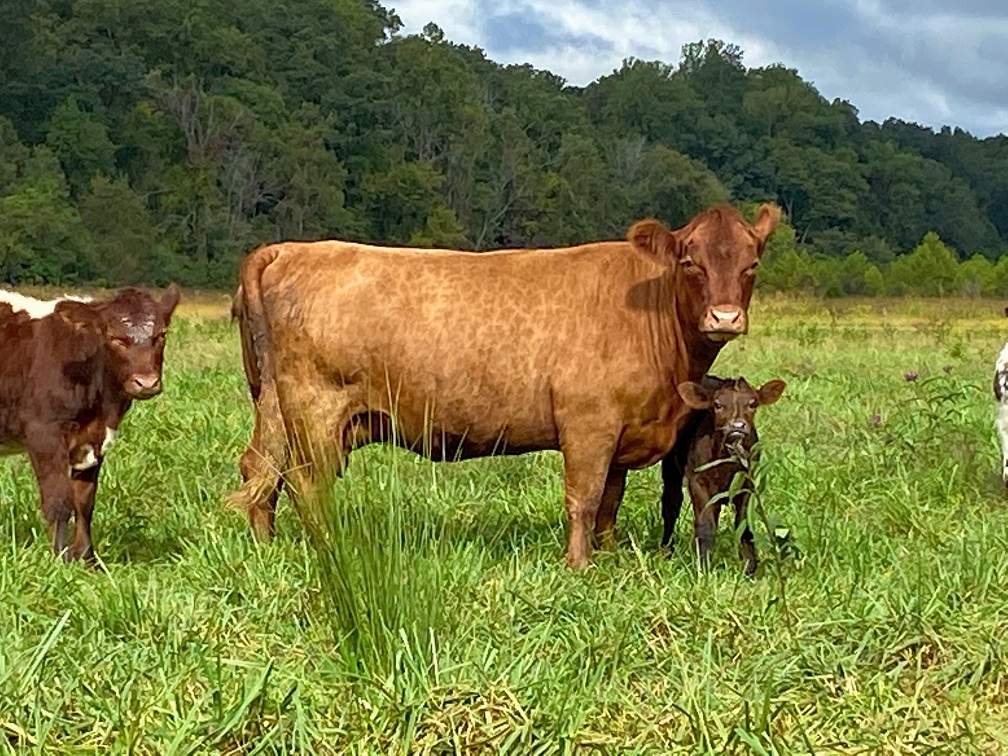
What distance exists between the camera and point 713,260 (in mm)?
5883

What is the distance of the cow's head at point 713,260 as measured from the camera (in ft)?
18.9

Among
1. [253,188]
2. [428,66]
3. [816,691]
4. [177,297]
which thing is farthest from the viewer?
[428,66]

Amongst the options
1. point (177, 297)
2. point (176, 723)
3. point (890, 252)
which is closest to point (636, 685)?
point (176, 723)

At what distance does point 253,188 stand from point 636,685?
190 feet

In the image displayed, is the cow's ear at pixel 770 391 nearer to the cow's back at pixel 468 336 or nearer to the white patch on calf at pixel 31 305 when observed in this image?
the cow's back at pixel 468 336

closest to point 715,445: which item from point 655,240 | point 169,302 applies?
point 655,240

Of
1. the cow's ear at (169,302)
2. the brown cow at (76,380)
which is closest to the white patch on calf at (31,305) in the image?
the brown cow at (76,380)

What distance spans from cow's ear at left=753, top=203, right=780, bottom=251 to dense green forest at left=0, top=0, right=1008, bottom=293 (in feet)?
125

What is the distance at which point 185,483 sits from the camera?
24.6 ft

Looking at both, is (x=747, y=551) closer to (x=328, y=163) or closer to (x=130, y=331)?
(x=130, y=331)

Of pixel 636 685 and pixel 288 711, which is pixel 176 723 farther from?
pixel 636 685

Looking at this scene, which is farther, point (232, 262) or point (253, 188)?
point (253, 188)

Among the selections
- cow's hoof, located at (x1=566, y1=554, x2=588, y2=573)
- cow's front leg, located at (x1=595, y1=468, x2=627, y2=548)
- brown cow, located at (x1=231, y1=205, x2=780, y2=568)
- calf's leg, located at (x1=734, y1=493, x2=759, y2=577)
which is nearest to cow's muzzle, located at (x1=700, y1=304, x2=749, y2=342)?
brown cow, located at (x1=231, y1=205, x2=780, y2=568)

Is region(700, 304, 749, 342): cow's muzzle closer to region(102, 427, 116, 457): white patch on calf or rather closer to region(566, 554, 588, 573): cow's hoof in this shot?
region(566, 554, 588, 573): cow's hoof
